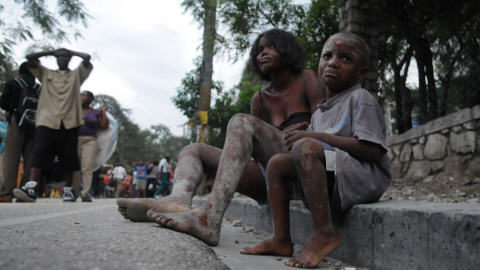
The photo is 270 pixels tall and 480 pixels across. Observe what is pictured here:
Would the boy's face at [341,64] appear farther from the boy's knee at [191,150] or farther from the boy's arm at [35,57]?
the boy's arm at [35,57]

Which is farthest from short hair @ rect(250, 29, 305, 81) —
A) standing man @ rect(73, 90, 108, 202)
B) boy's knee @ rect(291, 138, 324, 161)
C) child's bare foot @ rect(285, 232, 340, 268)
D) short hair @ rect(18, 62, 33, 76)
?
short hair @ rect(18, 62, 33, 76)

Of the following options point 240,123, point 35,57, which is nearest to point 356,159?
point 240,123

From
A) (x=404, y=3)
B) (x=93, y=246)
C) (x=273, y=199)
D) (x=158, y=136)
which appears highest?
(x=158, y=136)

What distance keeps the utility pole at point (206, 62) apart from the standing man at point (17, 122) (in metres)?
3.25

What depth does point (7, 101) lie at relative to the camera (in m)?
5.59

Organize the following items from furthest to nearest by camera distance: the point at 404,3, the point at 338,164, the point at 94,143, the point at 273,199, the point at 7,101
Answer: the point at 404,3 < the point at 94,143 < the point at 7,101 < the point at 273,199 < the point at 338,164

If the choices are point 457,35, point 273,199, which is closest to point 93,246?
point 273,199

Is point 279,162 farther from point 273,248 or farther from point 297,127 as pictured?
point 273,248

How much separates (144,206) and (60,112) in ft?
12.7

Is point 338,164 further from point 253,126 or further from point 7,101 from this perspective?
point 7,101

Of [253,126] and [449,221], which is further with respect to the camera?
[253,126]

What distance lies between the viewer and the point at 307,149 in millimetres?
1689

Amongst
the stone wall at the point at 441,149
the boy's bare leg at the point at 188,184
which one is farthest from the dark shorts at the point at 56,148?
the stone wall at the point at 441,149

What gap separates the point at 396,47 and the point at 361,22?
287 centimetres
